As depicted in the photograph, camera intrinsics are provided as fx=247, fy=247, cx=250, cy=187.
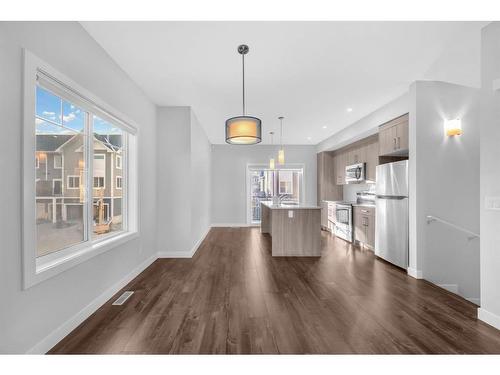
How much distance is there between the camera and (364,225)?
5230mm

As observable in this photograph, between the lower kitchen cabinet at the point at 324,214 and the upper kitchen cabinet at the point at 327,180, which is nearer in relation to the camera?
the lower kitchen cabinet at the point at 324,214

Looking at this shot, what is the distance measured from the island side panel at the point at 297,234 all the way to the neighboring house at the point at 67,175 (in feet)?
9.42

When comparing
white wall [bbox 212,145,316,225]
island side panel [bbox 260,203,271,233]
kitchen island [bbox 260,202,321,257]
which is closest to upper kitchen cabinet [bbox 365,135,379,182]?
kitchen island [bbox 260,202,321,257]

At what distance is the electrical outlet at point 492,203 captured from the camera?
2.20 m

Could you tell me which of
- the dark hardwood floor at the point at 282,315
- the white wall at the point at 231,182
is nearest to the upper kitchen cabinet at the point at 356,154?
the white wall at the point at 231,182

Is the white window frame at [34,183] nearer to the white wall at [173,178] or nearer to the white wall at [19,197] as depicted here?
the white wall at [19,197]

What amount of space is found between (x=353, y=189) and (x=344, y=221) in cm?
133

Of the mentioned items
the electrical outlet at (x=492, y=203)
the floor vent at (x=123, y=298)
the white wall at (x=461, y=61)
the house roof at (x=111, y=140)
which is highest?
the white wall at (x=461, y=61)

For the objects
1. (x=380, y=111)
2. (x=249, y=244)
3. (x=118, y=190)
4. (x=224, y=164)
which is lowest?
(x=249, y=244)

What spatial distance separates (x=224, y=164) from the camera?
834cm

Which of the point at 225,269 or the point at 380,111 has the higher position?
the point at 380,111
